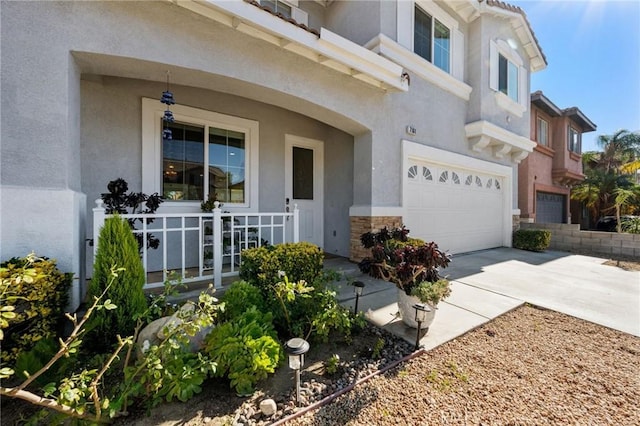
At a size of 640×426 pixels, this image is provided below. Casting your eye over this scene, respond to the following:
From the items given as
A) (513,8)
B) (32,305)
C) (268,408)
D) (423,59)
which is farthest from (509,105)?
(32,305)

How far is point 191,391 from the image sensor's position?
2.01 m

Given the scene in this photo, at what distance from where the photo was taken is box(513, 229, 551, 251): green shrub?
8828mm

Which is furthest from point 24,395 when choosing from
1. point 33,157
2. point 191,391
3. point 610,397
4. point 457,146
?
point 457,146

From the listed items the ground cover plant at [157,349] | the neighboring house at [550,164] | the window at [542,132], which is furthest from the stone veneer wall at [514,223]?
the ground cover plant at [157,349]

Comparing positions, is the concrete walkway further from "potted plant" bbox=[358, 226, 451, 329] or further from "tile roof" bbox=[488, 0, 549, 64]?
"tile roof" bbox=[488, 0, 549, 64]

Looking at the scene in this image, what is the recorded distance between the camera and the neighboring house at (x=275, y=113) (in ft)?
9.33

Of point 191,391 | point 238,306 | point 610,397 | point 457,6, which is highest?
point 457,6

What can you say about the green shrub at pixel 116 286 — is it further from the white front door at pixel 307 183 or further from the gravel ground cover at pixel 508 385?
the white front door at pixel 307 183

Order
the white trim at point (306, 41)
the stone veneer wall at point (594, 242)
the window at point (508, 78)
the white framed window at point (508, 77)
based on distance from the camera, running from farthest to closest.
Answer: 1. the stone veneer wall at point (594, 242)
2. the window at point (508, 78)
3. the white framed window at point (508, 77)
4. the white trim at point (306, 41)

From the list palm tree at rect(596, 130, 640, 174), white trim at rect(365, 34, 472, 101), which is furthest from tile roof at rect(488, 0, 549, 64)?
palm tree at rect(596, 130, 640, 174)

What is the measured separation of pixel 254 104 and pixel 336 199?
3008mm

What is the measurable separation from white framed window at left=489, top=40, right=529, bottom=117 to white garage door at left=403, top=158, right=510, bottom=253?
239 centimetres

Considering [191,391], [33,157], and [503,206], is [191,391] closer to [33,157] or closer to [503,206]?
[33,157]

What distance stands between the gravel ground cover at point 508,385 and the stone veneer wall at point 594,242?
8.43 m
